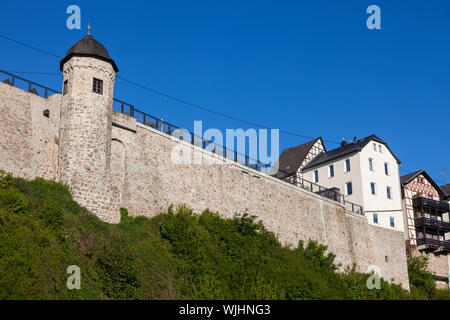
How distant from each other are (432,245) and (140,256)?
36.8m

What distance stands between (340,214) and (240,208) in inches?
473

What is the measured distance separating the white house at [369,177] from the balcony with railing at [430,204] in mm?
5208

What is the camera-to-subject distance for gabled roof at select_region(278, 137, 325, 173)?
193 feet

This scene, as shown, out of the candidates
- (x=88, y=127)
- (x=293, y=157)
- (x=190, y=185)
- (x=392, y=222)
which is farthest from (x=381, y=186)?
(x=88, y=127)

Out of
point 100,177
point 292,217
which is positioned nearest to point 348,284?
point 292,217

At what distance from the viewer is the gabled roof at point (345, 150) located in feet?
174

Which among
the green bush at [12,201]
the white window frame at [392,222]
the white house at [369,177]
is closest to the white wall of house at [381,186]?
the white house at [369,177]

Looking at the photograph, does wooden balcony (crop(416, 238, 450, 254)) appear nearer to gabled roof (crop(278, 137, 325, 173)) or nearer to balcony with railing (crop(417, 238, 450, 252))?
balcony with railing (crop(417, 238, 450, 252))

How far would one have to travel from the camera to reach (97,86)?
3111 centimetres

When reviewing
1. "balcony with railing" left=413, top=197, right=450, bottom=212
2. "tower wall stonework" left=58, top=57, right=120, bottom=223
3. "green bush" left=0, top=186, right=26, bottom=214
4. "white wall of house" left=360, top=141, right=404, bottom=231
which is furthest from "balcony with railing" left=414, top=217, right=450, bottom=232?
"green bush" left=0, top=186, right=26, bottom=214

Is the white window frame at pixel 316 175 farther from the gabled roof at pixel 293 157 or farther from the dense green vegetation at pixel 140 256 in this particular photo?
the dense green vegetation at pixel 140 256

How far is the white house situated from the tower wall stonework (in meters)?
27.4

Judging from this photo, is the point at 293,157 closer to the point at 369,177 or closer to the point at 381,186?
the point at 369,177

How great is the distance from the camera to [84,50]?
31094 mm
